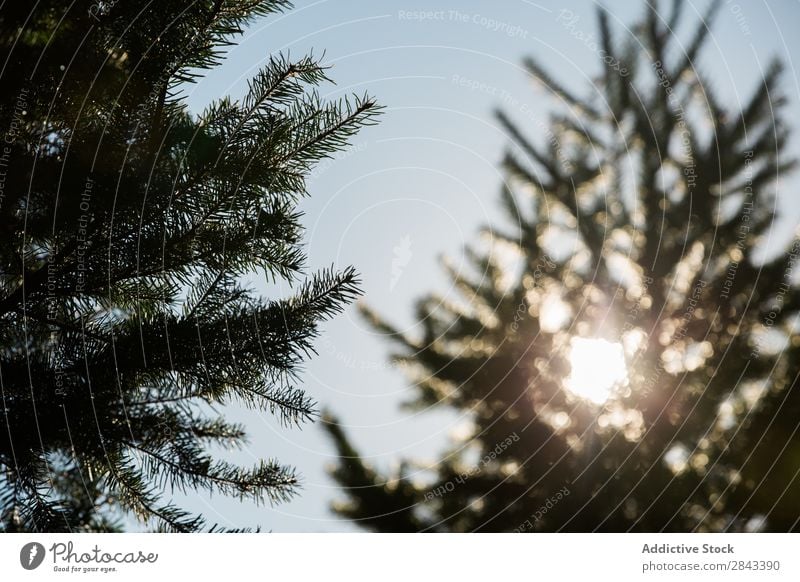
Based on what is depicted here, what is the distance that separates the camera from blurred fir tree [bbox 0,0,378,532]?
628 mm

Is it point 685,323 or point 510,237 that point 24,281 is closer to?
point 510,237

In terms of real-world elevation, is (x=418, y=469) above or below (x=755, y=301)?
below

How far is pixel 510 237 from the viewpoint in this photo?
57.9 inches

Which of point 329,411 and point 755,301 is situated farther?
point 755,301

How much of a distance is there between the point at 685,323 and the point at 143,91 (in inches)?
46.2

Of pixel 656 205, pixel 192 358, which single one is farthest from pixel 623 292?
pixel 192 358
